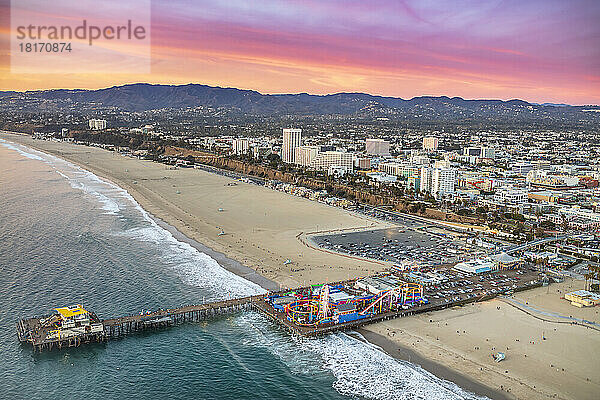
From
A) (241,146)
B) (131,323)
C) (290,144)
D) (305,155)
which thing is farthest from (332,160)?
(131,323)

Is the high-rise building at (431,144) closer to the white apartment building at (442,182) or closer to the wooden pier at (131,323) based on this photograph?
the white apartment building at (442,182)

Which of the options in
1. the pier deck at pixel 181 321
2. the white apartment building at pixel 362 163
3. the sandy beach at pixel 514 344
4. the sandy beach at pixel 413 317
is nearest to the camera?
the sandy beach at pixel 514 344

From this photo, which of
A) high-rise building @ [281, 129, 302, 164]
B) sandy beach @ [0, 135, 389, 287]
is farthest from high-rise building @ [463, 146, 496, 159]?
sandy beach @ [0, 135, 389, 287]

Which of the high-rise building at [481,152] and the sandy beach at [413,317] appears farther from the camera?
the high-rise building at [481,152]

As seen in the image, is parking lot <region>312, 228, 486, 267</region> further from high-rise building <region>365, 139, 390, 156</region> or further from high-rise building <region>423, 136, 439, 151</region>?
high-rise building <region>423, 136, 439, 151</region>

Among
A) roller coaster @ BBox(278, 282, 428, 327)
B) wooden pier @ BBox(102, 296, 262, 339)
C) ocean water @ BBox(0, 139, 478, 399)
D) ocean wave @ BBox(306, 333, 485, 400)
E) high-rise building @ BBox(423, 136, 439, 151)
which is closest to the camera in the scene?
ocean wave @ BBox(306, 333, 485, 400)

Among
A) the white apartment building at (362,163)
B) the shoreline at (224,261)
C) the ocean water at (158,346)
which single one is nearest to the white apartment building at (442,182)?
the white apartment building at (362,163)
